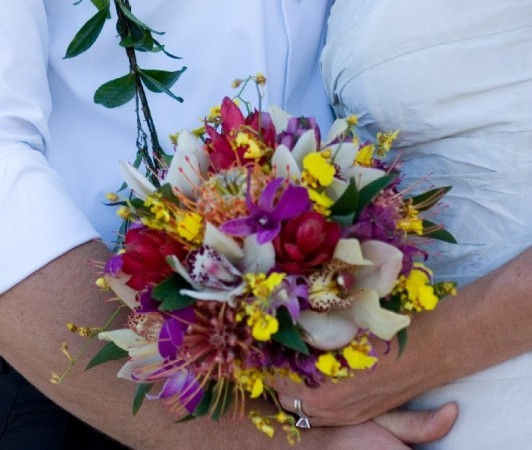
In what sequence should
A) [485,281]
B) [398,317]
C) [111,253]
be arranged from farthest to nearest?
[111,253] → [485,281] → [398,317]

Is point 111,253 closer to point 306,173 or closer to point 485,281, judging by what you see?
point 306,173

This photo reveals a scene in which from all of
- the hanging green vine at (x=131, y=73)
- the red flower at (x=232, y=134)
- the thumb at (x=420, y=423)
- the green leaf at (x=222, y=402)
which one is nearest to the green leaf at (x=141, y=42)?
the hanging green vine at (x=131, y=73)

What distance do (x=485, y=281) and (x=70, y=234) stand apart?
21.8 inches

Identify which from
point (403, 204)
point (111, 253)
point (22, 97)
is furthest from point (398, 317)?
point (22, 97)

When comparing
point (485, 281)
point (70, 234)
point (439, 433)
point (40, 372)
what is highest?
point (70, 234)

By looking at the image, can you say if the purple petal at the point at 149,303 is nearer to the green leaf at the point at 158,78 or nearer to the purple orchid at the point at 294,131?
the purple orchid at the point at 294,131

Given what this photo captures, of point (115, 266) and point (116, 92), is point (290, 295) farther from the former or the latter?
point (116, 92)

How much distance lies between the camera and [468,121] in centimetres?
99

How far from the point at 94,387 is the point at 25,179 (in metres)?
0.30

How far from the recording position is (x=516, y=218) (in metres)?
1.00

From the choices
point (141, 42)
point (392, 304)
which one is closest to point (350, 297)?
point (392, 304)

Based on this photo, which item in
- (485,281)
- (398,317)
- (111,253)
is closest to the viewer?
(398,317)

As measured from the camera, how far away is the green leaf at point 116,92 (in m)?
1.00

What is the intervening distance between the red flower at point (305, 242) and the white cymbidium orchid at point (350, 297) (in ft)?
0.04
